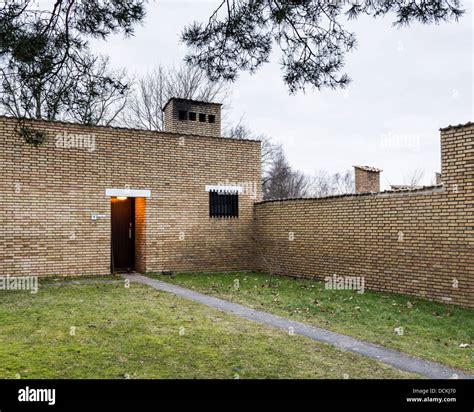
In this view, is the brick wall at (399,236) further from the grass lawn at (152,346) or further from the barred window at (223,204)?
the grass lawn at (152,346)

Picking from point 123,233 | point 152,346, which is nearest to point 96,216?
point 123,233

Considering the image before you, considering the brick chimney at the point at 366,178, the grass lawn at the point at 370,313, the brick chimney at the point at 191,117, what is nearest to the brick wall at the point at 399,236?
the grass lawn at the point at 370,313

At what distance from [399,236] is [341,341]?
190 inches

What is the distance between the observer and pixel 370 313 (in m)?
8.15

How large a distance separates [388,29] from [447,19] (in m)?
0.66

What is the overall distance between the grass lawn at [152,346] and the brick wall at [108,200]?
3971mm

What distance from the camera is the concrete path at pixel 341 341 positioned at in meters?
4.92

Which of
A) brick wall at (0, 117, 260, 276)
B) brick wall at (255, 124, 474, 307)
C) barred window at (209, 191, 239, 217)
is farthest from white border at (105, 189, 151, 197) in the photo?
brick wall at (255, 124, 474, 307)

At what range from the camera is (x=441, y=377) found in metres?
4.70

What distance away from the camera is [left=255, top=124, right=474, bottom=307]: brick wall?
880 cm

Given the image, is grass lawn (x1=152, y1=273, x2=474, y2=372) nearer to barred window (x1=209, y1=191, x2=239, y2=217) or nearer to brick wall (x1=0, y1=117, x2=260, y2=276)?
brick wall (x1=0, y1=117, x2=260, y2=276)

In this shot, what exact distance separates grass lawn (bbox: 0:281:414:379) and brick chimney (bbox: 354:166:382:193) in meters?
13.0

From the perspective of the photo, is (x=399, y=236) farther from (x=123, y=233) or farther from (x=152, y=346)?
(x=123, y=233)
